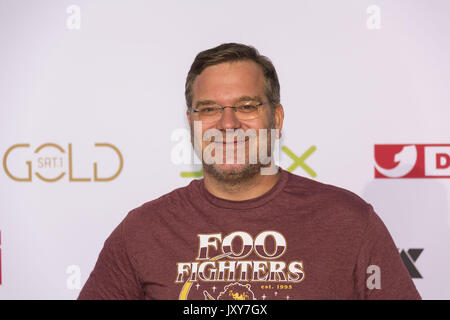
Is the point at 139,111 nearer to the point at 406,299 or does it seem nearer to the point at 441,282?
the point at 406,299

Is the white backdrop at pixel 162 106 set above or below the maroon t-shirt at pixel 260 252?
above

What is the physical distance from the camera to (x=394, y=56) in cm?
193

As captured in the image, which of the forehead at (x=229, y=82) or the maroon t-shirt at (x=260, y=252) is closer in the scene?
the maroon t-shirt at (x=260, y=252)

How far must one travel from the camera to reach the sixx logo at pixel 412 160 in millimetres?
1936

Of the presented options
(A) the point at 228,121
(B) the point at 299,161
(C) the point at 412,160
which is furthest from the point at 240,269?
(C) the point at 412,160

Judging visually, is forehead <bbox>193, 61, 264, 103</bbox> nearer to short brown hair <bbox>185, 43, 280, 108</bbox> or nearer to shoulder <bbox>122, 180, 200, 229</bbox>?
short brown hair <bbox>185, 43, 280, 108</bbox>

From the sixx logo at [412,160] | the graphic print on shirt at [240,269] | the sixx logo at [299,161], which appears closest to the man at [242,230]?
the graphic print on shirt at [240,269]

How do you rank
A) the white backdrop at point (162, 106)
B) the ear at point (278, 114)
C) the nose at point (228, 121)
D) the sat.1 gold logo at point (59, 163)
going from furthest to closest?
the sat.1 gold logo at point (59, 163) < the white backdrop at point (162, 106) < the ear at point (278, 114) < the nose at point (228, 121)

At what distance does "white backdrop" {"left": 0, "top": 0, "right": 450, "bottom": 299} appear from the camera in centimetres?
193

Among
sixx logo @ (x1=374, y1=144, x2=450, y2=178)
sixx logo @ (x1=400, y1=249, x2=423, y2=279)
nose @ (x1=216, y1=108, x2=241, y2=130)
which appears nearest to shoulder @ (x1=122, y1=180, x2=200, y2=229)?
nose @ (x1=216, y1=108, x2=241, y2=130)

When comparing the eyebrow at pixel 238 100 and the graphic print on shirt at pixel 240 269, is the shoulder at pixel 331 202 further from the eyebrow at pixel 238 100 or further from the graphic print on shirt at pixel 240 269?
the eyebrow at pixel 238 100

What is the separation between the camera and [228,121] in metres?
1.49

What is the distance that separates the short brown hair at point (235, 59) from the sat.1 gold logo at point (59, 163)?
647 mm

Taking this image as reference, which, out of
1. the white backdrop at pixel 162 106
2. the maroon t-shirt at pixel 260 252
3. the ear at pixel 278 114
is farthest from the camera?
the white backdrop at pixel 162 106
